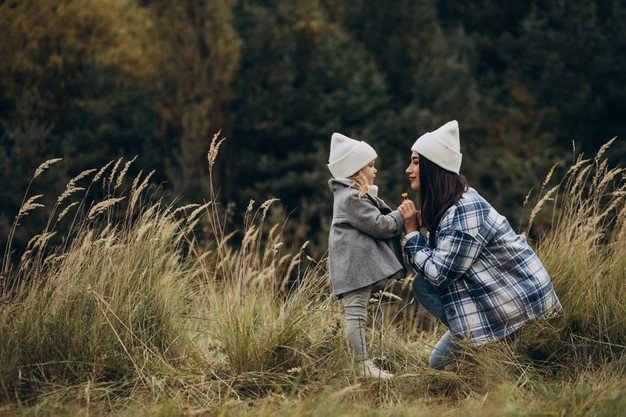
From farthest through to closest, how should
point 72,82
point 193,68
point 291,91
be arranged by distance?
point 291,91, point 72,82, point 193,68

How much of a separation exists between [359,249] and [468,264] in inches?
22.5

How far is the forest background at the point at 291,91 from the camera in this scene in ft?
66.0

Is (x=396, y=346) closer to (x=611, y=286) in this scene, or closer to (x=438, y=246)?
(x=438, y=246)

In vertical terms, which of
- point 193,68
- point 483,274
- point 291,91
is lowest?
point 291,91

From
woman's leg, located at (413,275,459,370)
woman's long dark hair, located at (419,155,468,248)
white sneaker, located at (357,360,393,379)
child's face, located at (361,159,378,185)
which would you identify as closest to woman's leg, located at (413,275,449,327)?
woman's leg, located at (413,275,459,370)

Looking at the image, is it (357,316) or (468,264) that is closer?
(468,264)

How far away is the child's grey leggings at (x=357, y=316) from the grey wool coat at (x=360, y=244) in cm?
9

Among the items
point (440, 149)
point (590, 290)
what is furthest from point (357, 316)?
point (590, 290)

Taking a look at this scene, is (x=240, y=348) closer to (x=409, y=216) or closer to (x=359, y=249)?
(x=359, y=249)

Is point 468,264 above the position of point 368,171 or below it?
below

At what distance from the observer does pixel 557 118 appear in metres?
21.7

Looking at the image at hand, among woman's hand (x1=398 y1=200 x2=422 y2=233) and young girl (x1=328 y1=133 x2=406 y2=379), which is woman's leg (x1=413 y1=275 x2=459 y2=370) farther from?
woman's hand (x1=398 y1=200 x2=422 y2=233)

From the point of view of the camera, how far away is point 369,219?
14.2 ft

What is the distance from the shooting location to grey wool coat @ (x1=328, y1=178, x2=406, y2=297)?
4.34 m
